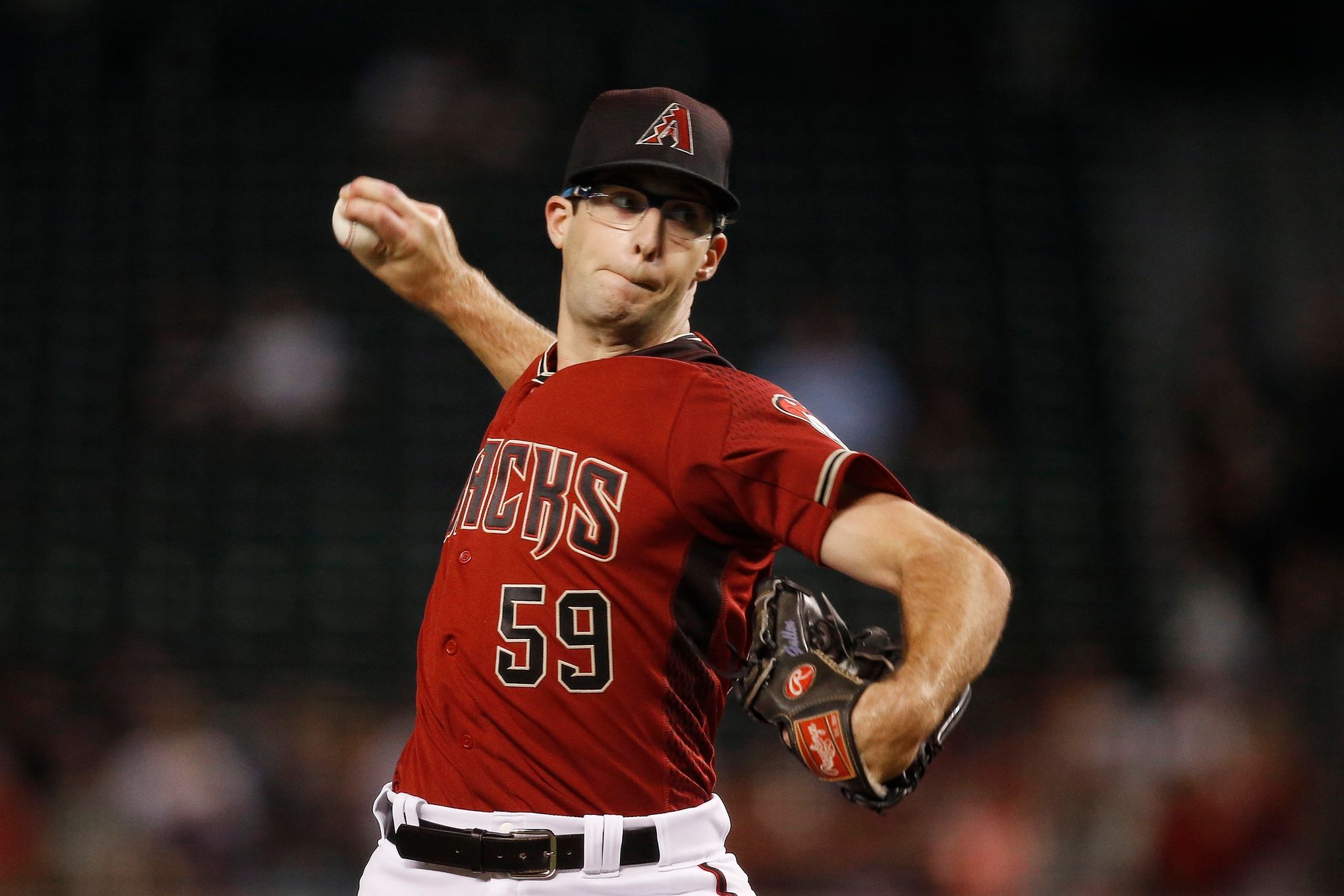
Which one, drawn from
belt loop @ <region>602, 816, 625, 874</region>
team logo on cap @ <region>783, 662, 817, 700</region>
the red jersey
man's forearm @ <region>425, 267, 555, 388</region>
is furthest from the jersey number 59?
man's forearm @ <region>425, 267, 555, 388</region>

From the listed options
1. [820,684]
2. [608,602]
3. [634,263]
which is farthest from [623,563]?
[634,263]

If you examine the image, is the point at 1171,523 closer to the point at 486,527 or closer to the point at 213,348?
the point at 213,348

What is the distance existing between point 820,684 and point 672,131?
1.05 m

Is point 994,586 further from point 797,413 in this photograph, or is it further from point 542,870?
point 542,870

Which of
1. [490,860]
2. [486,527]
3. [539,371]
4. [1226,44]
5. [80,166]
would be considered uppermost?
[1226,44]

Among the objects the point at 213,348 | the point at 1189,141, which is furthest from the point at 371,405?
the point at 1189,141

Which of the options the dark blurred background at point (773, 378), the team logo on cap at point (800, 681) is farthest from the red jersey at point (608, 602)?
the dark blurred background at point (773, 378)

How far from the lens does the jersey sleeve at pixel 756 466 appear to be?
206cm

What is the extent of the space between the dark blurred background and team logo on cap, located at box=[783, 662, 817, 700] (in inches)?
171

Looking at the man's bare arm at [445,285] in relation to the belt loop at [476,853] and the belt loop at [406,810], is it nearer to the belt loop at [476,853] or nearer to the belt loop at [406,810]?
the belt loop at [406,810]

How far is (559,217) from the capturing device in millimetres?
2707

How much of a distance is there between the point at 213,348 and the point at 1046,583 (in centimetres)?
480

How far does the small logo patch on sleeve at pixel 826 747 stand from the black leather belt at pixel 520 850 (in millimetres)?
454

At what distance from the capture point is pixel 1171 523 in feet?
25.6
